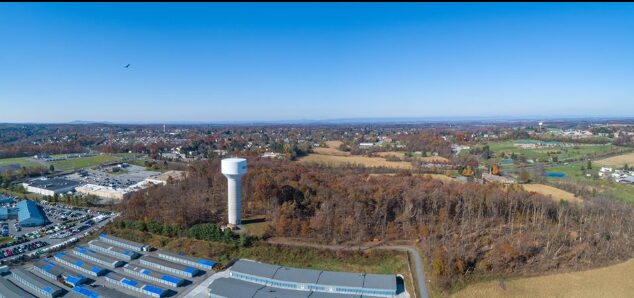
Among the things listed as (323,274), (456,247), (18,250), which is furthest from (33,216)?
(456,247)

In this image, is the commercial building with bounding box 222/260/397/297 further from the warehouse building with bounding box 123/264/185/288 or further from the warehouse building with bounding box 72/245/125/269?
the warehouse building with bounding box 72/245/125/269

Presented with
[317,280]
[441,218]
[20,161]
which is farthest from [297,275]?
[20,161]

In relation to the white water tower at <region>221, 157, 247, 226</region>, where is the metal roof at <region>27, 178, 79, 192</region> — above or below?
below

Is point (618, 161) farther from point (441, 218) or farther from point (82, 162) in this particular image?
point (82, 162)

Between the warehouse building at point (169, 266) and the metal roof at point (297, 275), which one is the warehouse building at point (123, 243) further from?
the metal roof at point (297, 275)

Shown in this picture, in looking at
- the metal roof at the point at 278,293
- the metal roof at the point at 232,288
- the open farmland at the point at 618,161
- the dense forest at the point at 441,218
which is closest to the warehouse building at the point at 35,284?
the metal roof at the point at 232,288

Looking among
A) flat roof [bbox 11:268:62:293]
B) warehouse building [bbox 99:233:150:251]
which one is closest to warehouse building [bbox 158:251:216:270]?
warehouse building [bbox 99:233:150:251]
